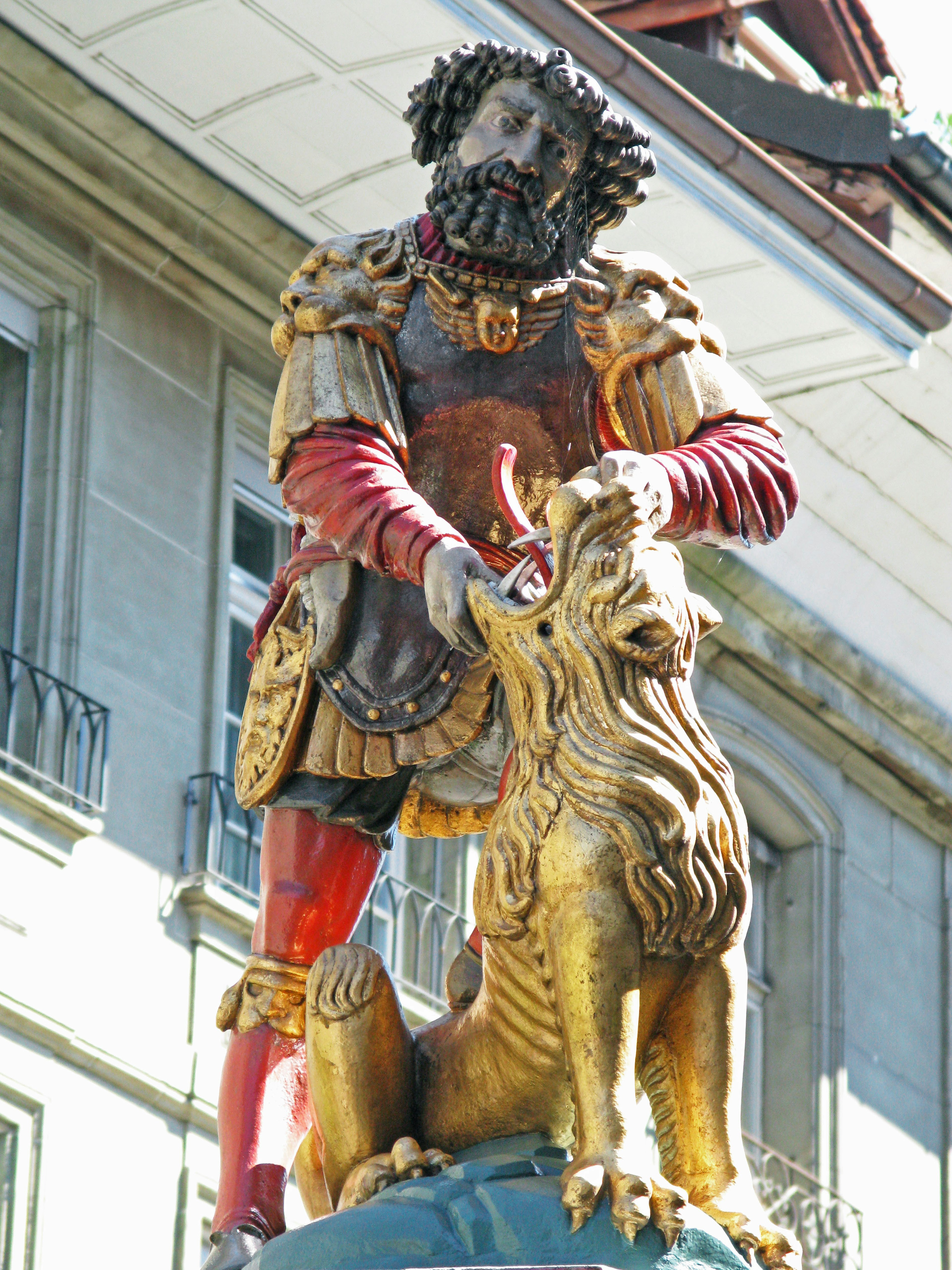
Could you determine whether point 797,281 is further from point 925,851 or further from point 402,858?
point 925,851

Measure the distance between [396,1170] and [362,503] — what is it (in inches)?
35.6

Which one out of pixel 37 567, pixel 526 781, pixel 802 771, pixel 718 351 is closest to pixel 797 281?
pixel 37 567

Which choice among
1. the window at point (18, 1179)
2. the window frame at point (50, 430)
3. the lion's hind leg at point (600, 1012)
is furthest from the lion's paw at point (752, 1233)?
the window frame at point (50, 430)

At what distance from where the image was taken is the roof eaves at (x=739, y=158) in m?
10.3

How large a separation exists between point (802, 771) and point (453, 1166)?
10.7 meters

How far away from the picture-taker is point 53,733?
35.7 feet

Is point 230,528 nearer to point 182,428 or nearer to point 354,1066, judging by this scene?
point 182,428

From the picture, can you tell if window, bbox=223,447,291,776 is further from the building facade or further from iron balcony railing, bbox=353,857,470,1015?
iron balcony railing, bbox=353,857,470,1015

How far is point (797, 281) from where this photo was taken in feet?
38.8

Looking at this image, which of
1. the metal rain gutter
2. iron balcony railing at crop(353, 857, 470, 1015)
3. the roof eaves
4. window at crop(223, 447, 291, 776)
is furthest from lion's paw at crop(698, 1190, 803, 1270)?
the metal rain gutter

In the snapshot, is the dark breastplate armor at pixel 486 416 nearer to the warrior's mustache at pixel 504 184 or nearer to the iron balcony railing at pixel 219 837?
the warrior's mustache at pixel 504 184

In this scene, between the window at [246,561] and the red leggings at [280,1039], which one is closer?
the red leggings at [280,1039]

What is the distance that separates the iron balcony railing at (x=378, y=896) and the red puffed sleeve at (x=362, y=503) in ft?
20.2

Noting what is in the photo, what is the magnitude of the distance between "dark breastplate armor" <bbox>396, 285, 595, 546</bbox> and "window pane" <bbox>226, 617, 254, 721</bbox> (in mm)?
6839
